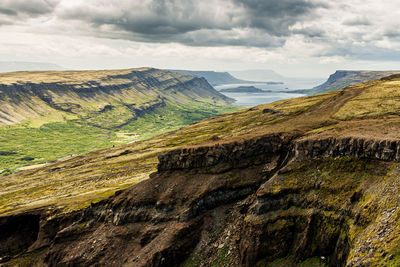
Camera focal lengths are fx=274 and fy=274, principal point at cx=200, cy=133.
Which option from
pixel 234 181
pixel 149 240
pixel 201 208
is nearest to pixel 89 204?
pixel 149 240

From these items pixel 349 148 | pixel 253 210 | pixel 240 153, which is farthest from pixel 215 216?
pixel 349 148

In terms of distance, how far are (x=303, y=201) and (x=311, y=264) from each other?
35.2 feet

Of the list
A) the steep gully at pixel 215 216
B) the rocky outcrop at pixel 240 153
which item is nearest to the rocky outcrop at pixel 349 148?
the steep gully at pixel 215 216

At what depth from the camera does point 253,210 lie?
176 ft

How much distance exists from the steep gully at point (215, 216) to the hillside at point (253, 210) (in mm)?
211

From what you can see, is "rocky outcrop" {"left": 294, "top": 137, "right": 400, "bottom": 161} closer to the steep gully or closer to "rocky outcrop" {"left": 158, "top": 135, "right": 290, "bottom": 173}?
the steep gully

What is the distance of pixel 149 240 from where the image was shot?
61375 millimetres

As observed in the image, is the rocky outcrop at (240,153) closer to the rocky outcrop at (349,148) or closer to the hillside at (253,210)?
the hillside at (253,210)

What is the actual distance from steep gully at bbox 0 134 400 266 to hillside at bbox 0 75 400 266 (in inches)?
8.3

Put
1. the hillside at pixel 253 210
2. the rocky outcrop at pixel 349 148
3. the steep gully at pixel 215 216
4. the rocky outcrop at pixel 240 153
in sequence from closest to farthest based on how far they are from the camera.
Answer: the hillside at pixel 253 210 < the rocky outcrop at pixel 349 148 < the steep gully at pixel 215 216 < the rocky outcrop at pixel 240 153

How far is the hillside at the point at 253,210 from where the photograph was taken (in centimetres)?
4166

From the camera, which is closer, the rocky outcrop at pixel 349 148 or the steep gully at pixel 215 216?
the rocky outcrop at pixel 349 148

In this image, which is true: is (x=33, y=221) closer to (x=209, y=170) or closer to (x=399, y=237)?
(x=209, y=170)

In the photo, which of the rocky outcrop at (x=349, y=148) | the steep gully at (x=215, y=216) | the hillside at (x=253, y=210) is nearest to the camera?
the hillside at (x=253, y=210)
